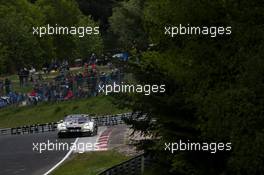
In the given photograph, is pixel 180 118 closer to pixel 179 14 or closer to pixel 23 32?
pixel 179 14

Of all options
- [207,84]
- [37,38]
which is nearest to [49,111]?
[37,38]

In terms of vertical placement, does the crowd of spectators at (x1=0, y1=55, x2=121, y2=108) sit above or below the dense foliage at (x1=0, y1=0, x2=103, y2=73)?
below

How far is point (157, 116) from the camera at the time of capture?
15.3 metres

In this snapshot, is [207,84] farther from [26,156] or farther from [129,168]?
[26,156]

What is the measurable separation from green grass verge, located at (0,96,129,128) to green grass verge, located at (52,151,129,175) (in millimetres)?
16945

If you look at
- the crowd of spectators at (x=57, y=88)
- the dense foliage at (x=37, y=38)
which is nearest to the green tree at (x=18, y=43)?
the dense foliage at (x=37, y=38)

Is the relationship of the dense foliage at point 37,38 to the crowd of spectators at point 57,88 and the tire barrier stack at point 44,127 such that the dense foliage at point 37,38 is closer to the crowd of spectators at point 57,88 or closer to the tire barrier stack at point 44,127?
the crowd of spectators at point 57,88

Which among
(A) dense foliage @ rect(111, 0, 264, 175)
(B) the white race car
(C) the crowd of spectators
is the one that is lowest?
(B) the white race car

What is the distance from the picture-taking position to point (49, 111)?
45094mm

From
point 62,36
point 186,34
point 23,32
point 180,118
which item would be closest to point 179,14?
point 186,34

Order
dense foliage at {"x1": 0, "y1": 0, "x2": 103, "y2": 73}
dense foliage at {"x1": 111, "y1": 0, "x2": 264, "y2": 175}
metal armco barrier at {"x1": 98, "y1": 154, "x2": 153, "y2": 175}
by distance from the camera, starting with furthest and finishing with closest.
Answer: dense foliage at {"x1": 0, "y1": 0, "x2": 103, "y2": 73} < metal armco barrier at {"x1": 98, "y1": 154, "x2": 153, "y2": 175} < dense foliage at {"x1": 111, "y1": 0, "x2": 264, "y2": 175}

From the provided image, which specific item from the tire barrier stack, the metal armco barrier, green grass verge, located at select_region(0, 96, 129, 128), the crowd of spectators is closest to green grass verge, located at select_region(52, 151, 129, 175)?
the metal armco barrier

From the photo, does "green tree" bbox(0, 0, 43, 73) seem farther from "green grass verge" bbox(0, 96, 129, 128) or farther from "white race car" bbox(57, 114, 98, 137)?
"white race car" bbox(57, 114, 98, 137)

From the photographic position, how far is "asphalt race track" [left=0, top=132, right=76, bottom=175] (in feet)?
81.6
